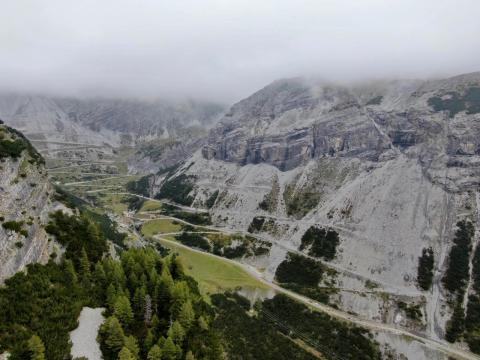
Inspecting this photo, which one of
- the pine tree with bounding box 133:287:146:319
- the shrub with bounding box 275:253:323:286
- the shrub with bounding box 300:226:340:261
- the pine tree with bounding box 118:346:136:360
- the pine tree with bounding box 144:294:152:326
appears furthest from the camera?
Result: the shrub with bounding box 300:226:340:261

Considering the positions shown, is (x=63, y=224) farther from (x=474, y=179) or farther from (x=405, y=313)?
(x=474, y=179)

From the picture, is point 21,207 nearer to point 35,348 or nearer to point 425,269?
point 35,348

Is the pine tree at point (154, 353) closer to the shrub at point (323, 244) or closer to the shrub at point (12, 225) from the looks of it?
the shrub at point (12, 225)

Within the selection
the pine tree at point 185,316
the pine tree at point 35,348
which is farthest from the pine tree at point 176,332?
the pine tree at point 35,348

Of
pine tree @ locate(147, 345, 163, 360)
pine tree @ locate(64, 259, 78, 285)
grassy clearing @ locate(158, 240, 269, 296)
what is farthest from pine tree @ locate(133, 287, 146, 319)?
grassy clearing @ locate(158, 240, 269, 296)

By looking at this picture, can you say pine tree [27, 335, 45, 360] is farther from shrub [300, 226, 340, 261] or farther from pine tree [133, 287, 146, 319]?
shrub [300, 226, 340, 261]

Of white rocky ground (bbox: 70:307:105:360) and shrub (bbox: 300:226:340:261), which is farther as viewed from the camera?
shrub (bbox: 300:226:340:261)
